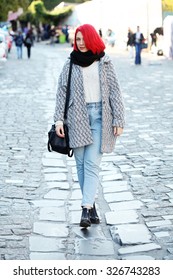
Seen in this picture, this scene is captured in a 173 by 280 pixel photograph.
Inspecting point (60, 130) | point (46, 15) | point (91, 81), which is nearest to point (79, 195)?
point (60, 130)

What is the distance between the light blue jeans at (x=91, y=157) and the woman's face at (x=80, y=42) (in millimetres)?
471

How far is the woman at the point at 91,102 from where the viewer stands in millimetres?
5809

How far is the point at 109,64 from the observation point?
5844 mm

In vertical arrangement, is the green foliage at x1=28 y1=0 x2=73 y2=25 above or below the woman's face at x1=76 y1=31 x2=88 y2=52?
below

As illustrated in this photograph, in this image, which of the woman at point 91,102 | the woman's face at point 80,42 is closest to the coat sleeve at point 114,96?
the woman at point 91,102

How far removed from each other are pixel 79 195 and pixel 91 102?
5.76 ft

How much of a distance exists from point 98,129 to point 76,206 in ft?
4.17

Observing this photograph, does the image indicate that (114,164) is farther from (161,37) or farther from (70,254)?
(161,37)

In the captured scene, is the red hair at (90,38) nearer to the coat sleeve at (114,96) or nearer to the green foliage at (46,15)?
the coat sleeve at (114,96)

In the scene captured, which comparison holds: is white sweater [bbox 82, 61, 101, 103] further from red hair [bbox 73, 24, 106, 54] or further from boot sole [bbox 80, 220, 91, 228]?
boot sole [bbox 80, 220, 91, 228]

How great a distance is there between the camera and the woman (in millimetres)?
5809

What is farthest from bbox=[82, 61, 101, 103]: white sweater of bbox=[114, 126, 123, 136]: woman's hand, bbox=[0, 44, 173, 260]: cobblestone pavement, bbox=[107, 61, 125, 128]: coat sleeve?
bbox=[0, 44, 173, 260]: cobblestone pavement

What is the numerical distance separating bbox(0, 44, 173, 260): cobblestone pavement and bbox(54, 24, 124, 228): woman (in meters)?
0.70
